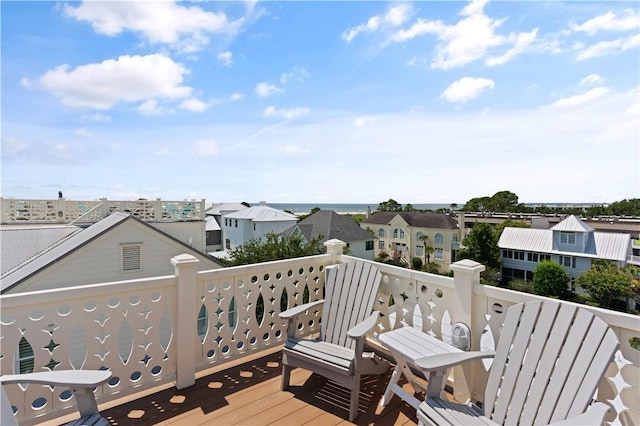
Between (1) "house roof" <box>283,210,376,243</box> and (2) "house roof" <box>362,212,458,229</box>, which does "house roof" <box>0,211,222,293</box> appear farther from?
(2) "house roof" <box>362,212,458,229</box>

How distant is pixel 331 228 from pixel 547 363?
19.8m

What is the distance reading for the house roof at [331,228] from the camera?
69.9 ft

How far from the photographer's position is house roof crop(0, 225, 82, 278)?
806 cm

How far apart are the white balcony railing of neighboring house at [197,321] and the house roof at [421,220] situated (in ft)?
92.2

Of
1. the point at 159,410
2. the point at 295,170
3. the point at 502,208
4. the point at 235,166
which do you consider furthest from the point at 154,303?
the point at 502,208

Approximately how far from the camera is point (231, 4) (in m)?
4.72

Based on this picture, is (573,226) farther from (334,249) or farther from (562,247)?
(334,249)

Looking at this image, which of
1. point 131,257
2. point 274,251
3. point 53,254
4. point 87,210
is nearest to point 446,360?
point 274,251

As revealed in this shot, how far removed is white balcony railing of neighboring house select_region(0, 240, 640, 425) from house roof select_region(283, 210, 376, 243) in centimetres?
1732

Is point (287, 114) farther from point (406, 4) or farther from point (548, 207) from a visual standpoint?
point (548, 207)

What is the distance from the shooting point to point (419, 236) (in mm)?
30031

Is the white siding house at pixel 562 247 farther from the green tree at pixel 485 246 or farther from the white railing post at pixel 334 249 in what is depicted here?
the white railing post at pixel 334 249

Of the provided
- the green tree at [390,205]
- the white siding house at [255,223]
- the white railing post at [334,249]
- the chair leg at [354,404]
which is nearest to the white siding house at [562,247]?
the white siding house at [255,223]

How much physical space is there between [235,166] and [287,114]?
4.93 metres
